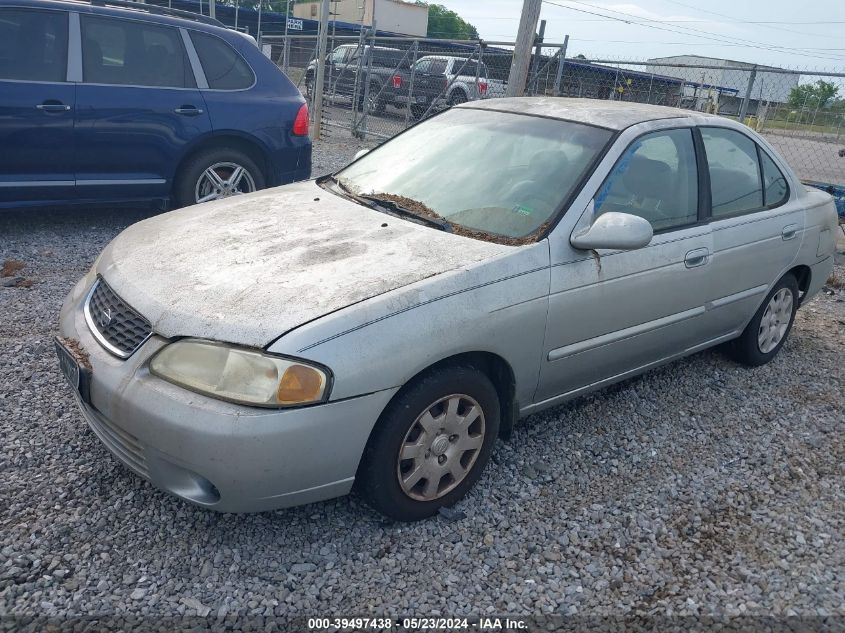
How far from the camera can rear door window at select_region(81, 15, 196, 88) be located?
5570mm

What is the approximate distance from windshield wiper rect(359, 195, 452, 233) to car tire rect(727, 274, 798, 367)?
7.83 ft

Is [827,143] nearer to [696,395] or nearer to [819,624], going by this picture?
[696,395]

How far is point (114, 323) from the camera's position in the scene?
2674 mm

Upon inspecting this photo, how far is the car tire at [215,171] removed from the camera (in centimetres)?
602

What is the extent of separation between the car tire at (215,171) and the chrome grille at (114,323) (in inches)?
130

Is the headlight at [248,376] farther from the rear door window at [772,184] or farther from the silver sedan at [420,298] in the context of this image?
the rear door window at [772,184]

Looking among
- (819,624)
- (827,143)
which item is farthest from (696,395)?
(827,143)

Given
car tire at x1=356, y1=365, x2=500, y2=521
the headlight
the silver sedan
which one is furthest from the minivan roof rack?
car tire at x1=356, y1=365, x2=500, y2=521

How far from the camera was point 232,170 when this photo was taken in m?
6.25

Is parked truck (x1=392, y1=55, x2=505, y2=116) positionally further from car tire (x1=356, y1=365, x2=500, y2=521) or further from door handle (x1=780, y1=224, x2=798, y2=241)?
car tire (x1=356, y1=365, x2=500, y2=521)

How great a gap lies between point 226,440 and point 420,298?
837 millimetres

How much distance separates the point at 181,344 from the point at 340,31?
4305 centimetres

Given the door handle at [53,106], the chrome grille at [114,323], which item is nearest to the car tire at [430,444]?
the chrome grille at [114,323]

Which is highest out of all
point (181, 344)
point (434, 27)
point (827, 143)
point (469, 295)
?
point (434, 27)
